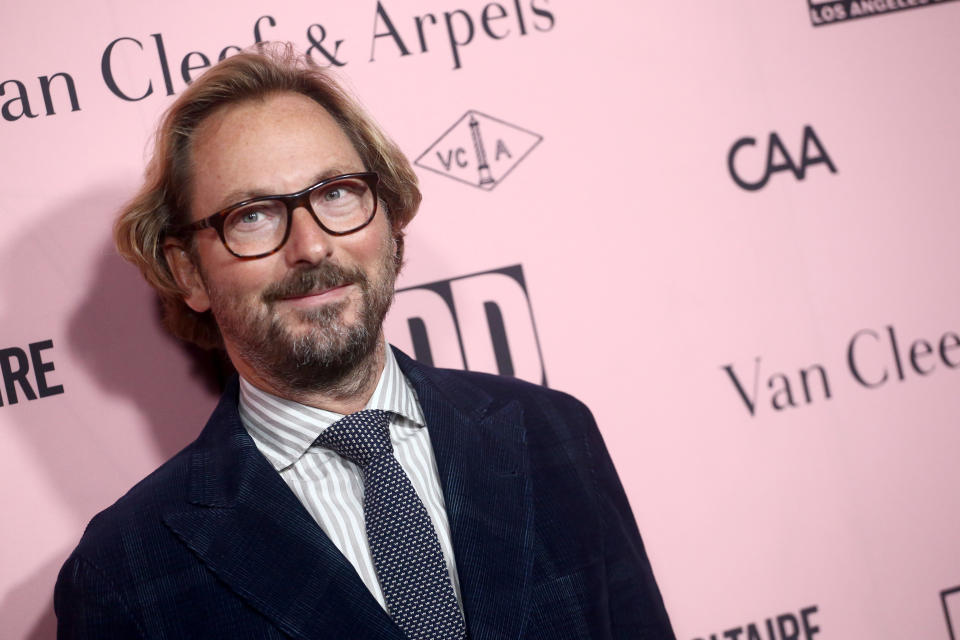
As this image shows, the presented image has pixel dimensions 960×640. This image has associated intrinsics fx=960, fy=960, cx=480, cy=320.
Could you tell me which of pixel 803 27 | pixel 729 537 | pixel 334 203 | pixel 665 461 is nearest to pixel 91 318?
pixel 334 203

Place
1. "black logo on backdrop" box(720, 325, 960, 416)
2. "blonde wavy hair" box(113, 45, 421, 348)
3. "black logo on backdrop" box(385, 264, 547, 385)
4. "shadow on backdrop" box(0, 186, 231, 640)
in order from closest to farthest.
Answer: "blonde wavy hair" box(113, 45, 421, 348) < "shadow on backdrop" box(0, 186, 231, 640) < "black logo on backdrop" box(385, 264, 547, 385) < "black logo on backdrop" box(720, 325, 960, 416)

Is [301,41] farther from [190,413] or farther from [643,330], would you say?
[643,330]

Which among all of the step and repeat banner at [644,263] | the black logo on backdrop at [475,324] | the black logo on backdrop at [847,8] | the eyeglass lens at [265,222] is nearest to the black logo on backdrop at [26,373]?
the step and repeat banner at [644,263]

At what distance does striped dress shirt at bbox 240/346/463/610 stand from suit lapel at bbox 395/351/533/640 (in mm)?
33

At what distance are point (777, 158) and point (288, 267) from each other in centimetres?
111

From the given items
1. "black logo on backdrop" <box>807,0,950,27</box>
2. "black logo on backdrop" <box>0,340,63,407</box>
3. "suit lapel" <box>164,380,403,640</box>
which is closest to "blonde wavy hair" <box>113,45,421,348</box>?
"black logo on backdrop" <box>0,340,63,407</box>

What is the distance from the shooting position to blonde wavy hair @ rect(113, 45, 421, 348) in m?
1.49

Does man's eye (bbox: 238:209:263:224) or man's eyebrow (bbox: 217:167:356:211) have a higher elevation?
man's eyebrow (bbox: 217:167:356:211)

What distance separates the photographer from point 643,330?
189 centimetres

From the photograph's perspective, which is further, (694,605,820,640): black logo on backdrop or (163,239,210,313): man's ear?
(694,605,820,640): black logo on backdrop

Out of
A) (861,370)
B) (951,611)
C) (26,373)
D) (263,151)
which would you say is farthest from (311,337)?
(951,611)

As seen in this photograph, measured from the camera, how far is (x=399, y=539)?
134cm

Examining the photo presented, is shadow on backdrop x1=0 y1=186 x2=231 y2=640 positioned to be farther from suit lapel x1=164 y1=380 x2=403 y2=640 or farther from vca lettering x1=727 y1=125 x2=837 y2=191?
vca lettering x1=727 y1=125 x2=837 y2=191

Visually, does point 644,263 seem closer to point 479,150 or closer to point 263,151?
point 479,150
